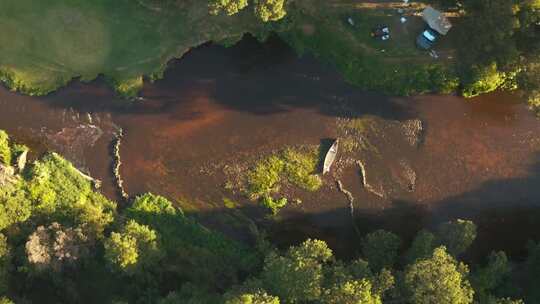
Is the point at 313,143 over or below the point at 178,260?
over

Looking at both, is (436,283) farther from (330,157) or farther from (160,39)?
(160,39)

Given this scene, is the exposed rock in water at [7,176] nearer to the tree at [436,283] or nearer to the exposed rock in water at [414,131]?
the tree at [436,283]

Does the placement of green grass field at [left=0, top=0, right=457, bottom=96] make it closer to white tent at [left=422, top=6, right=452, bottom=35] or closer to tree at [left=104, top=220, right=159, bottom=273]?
white tent at [left=422, top=6, right=452, bottom=35]

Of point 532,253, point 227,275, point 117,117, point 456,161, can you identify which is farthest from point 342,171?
point 117,117

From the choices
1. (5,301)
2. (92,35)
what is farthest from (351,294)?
(92,35)

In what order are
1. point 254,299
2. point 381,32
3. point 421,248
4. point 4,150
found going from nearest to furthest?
point 254,299, point 421,248, point 4,150, point 381,32

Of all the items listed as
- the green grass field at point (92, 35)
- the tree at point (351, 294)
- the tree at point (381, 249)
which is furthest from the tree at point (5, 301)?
the tree at point (381, 249)

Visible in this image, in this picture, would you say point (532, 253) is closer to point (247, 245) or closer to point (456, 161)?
point (456, 161)
